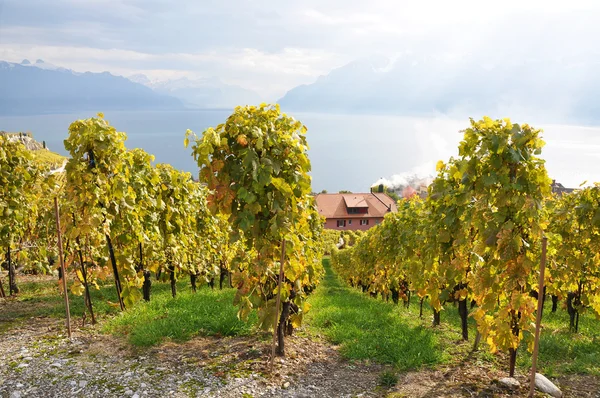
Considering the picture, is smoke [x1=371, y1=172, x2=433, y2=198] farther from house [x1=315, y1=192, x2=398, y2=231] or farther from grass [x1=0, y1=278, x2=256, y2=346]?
grass [x1=0, y1=278, x2=256, y2=346]

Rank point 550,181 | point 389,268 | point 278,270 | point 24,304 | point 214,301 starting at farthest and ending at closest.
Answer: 1. point 389,268
2. point 24,304
3. point 214,301
4. point 278,270
5. point 550,181

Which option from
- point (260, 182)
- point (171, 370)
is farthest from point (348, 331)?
point (260, 182)

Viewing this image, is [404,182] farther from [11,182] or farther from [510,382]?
[510,382]

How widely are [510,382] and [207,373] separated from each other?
13.6ft

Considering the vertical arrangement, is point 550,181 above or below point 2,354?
above

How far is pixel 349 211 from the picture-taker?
6359 cm

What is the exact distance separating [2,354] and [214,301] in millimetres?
3863

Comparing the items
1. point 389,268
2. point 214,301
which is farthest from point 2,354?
point 389,268

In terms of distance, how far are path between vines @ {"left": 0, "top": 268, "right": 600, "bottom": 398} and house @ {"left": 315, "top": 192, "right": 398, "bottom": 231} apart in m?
55.9

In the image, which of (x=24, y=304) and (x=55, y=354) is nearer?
(x=55, y=354)

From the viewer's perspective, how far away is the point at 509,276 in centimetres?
530

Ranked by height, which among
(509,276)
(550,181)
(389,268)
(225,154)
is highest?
(225,154)

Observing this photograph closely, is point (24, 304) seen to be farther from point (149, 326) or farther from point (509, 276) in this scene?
point (509, 276)

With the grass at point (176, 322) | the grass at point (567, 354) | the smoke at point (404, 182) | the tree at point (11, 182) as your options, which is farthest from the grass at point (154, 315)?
the smoke at point (404, 182)
